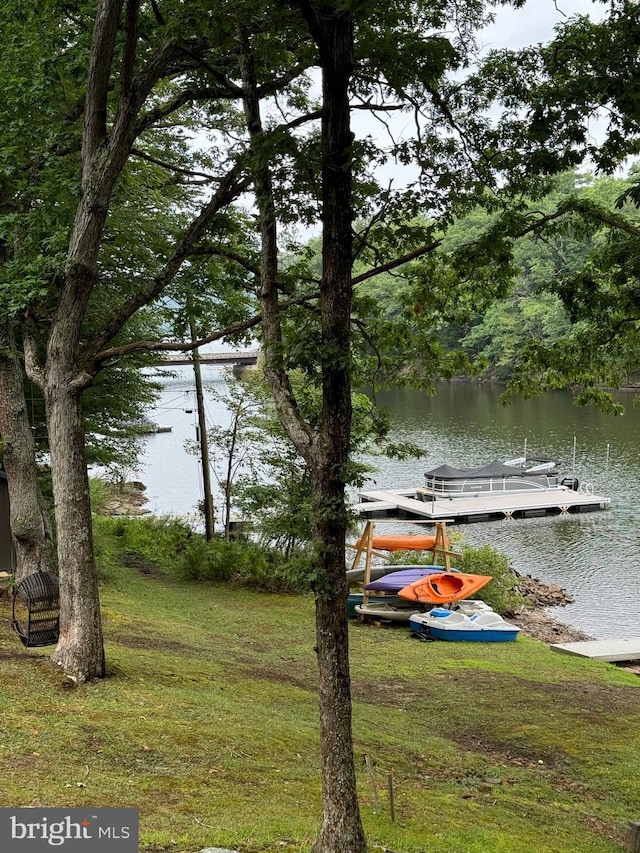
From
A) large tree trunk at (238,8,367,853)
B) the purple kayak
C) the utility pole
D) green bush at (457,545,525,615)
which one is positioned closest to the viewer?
large tree trunk at (238,8,367,853)

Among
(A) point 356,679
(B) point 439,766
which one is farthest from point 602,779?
(A) point 356,679

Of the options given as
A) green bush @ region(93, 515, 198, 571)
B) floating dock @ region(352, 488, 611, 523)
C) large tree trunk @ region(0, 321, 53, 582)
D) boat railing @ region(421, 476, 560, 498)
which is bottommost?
floating dock @ region(352, 488, 611, 523)

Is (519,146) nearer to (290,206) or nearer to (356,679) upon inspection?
(290,206)

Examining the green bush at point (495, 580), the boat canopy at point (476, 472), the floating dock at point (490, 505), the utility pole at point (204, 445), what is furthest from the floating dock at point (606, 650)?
the boat canopy at point (476, 472)

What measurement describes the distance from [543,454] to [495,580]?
82.5 feet

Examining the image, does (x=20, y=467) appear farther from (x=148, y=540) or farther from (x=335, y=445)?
(x=148, y=540)

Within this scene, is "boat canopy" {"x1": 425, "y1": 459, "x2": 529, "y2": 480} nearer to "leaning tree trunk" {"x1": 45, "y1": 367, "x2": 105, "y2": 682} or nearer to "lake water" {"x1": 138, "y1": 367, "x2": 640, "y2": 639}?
"lake water" {"x1": 138, "y1": 367, "x2": 640, "y2": 639}

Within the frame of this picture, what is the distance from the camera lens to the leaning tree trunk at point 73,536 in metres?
9.38

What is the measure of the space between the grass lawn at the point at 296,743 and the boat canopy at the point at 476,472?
2327 centimetres

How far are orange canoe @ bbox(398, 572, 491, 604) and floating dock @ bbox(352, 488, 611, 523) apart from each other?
16698 millimetres

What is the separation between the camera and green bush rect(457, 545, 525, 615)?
21375 millimetres

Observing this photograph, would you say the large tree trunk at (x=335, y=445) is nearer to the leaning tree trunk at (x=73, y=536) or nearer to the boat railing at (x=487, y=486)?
the leaning tree trunk at (x=73, y=536)

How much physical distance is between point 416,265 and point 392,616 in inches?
373

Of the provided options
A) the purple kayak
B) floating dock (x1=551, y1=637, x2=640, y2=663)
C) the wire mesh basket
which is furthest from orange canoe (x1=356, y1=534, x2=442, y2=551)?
the wire mesh basket
